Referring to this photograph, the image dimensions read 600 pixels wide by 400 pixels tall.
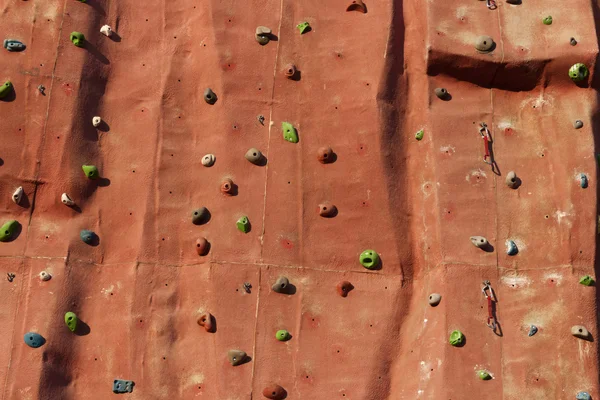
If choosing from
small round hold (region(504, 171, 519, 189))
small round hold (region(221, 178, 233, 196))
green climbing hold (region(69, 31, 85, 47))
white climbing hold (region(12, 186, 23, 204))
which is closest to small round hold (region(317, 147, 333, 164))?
small round hold (region(221, 178, 233, 196))

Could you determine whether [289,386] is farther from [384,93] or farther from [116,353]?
[384,93]

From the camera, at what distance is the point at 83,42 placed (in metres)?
16.7

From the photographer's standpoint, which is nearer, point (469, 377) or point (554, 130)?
point (469, 377)

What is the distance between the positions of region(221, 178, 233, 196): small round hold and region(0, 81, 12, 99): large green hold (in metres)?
4.64

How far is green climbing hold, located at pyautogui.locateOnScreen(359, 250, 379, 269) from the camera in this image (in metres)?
15.5

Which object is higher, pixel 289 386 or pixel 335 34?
pixel 335 34

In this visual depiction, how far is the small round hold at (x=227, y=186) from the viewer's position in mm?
15766

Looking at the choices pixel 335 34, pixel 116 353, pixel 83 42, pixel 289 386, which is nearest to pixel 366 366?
pixel 289 386

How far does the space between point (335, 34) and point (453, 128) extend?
3.13 metres

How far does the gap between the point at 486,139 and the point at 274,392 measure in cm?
631

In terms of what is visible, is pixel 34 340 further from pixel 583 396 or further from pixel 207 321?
pixel 583 396

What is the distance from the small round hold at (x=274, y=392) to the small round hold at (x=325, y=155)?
4.39 metres

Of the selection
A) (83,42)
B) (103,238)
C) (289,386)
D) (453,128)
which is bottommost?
(289,386)

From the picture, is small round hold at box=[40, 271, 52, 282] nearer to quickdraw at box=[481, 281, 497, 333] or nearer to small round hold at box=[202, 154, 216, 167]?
small round hold at box=[202, 154, 216, 167]
